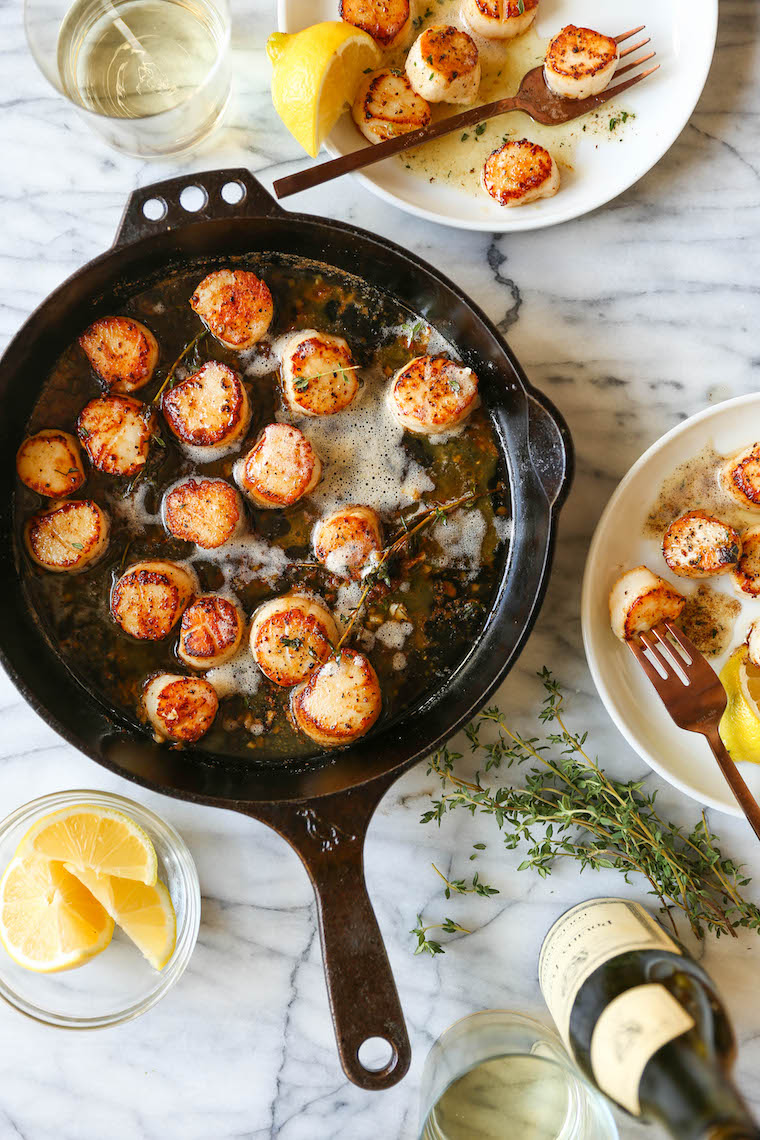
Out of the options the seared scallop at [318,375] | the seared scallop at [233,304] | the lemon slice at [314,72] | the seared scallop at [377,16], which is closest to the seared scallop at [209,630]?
the seared scallop at [318,375]

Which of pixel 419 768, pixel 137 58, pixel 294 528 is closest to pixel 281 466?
pixel 294 528

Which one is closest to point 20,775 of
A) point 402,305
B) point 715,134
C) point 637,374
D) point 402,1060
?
point 402,1060

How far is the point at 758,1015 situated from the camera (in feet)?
6.61

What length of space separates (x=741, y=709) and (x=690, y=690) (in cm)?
13

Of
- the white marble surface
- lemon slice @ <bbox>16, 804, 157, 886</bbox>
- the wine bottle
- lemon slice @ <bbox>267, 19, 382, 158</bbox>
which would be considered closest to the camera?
the wine bottle

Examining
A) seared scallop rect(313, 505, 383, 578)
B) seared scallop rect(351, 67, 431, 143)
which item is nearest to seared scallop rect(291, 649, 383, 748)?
seared scallop rect(313, 505, 383, 578)

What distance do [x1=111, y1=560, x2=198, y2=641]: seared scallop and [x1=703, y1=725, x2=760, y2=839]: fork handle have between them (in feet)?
3.61

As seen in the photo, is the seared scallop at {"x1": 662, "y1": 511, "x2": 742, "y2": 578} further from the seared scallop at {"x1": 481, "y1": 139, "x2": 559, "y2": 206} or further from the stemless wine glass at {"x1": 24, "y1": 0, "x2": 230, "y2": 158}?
the stemless wine glass at {"x1": 24, "y1": 0, "x2": 230, "y2": 158}

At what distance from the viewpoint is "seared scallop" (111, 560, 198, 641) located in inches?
70.5

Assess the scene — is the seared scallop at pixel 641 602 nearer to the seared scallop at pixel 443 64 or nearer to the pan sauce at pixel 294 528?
the pan sauce at pixel 294 528

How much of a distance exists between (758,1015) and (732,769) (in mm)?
679

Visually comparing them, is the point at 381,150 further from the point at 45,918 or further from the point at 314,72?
the point at 45,918

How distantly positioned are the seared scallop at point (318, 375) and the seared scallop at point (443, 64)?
54 cm

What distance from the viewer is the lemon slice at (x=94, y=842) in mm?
1808
